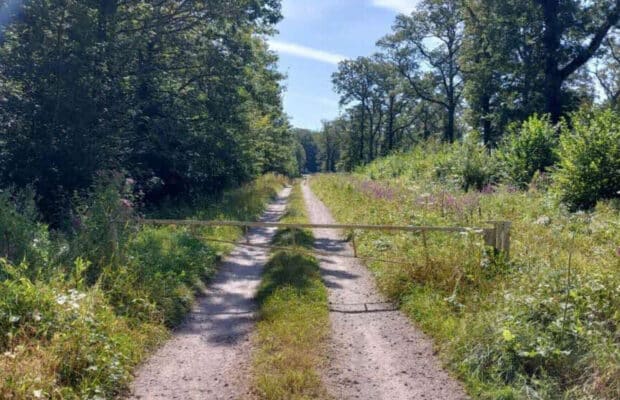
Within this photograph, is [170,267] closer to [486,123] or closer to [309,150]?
[486,123]

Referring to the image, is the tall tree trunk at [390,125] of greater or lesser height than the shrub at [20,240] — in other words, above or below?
above

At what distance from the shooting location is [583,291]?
4668 mm

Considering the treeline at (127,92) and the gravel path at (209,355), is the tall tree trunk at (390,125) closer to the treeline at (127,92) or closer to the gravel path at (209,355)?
the treeline at (127,92)

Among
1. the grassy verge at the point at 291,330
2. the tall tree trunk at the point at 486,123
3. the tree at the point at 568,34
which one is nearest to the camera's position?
the grassy verge at the point at 291,330

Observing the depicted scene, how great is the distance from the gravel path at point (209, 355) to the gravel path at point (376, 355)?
98 cm

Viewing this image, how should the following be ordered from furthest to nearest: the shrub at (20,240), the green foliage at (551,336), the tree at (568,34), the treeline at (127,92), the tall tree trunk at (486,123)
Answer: the tall tree trunk at (486,123)
the tree at (568,34)
the treeline at (127,92)
the shrub at (20,240)
the green foliage at (551,336)

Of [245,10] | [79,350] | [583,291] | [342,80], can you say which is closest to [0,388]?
[79,350]

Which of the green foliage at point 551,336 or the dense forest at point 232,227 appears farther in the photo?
the dense forest at point 232,227

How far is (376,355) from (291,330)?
1.07m

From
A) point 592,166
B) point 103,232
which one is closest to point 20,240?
point 103,232

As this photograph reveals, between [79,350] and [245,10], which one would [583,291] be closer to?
[79,350]

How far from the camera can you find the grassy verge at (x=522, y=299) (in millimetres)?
3941

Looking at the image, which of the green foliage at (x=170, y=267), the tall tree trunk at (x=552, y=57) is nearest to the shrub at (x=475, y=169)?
the green foliage at (x=170, y=267)

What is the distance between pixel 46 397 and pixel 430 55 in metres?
45.3
